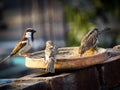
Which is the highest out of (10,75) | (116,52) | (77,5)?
(77,5)

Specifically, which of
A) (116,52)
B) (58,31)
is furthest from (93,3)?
(116,52)

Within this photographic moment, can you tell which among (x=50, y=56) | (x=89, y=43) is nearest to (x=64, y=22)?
(x=89, y=43)

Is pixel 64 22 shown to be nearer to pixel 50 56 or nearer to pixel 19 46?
pixel 19 46

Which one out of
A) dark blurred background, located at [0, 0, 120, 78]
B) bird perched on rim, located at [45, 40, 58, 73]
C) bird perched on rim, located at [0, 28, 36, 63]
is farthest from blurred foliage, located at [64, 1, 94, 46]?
bird perched on rim, located at [45, 40, 58, 73]

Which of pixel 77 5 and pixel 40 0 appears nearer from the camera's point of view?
pixel 77 5

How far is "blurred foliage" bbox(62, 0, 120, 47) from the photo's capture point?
11055 millimetres

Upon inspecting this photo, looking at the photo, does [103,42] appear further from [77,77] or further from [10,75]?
[77,77]

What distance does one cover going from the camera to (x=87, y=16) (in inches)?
442

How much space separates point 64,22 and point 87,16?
122cm

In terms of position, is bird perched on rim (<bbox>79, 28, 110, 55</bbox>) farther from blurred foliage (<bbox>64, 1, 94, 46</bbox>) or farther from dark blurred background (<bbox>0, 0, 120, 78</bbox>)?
blurred foliage (<bbox>64, 1, 94, 46</bbox>)

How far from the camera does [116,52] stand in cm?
462

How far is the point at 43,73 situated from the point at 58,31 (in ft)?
31.4

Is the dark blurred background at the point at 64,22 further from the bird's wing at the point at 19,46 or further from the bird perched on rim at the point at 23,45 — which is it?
the bird's wing at the point at 19,46

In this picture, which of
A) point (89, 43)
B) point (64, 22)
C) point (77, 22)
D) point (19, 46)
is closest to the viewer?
point (89, 43)
